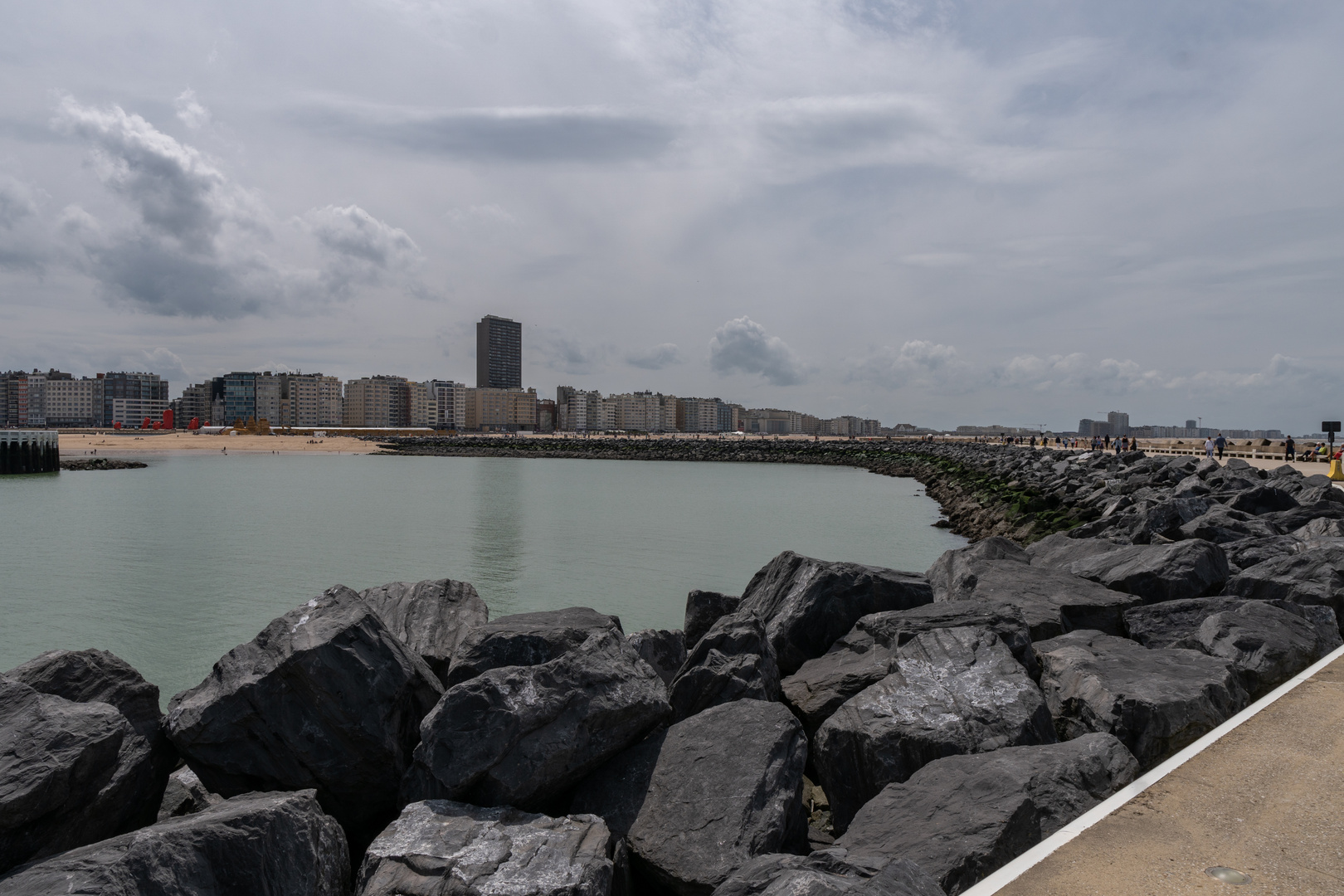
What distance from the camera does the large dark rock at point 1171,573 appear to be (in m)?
6.92

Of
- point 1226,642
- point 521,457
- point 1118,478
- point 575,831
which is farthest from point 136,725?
point 521,457

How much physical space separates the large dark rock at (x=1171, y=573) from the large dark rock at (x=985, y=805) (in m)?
3.85

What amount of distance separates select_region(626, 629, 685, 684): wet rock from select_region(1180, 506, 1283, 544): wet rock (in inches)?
262

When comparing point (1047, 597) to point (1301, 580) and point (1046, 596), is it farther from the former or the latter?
point (1301, 580)

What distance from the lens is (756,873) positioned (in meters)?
2.71

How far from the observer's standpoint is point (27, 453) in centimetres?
4456

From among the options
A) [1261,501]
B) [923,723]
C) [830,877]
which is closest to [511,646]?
[923,723]

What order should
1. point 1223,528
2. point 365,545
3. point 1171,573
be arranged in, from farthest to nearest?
1. point 365,545
2. point 1223,528
3. point 1171,573

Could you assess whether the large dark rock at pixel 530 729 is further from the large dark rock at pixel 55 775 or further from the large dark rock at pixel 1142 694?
the large dark rock at pixel 1142 694

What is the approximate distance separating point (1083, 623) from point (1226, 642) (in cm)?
136

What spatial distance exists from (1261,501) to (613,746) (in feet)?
42.6

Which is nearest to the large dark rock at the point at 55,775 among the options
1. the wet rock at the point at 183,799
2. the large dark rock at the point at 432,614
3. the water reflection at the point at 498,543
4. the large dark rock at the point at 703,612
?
the wet rock at the point at 183,799

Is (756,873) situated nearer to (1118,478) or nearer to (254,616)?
(254,616)

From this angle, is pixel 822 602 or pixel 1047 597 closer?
pixel 822 602
